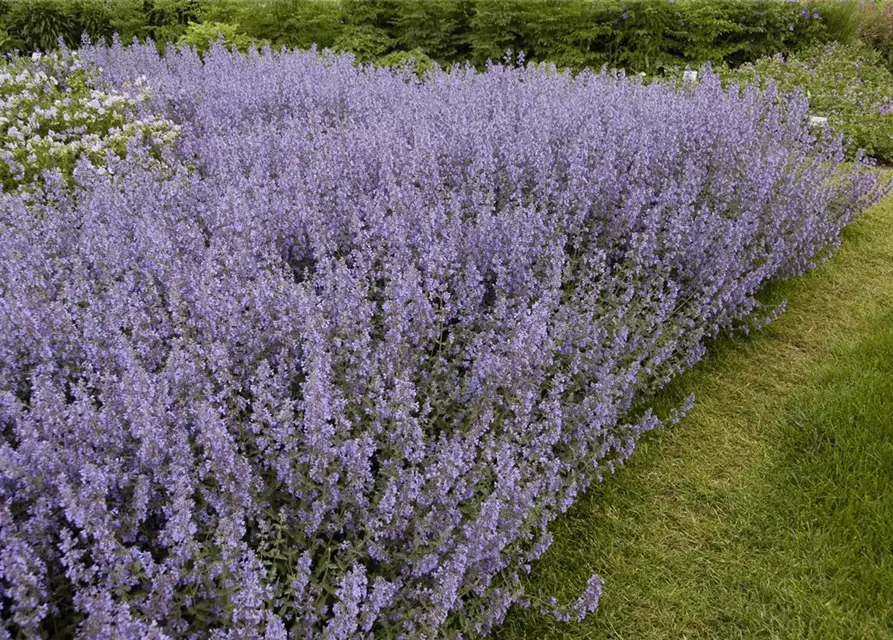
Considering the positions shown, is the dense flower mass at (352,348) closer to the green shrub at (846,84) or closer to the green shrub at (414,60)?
the green shrub at (846,84)

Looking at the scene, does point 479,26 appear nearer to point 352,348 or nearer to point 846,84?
point 846,84

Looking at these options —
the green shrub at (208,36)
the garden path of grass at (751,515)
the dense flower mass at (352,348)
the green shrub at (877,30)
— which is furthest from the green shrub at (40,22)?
the green shrub at (877,30)

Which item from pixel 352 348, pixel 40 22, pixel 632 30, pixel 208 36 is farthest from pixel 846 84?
pixel 40 22

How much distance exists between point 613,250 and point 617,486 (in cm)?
98

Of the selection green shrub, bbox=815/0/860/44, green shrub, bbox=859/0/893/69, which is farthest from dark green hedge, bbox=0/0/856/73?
green shrub, bbox=859/0/893/69

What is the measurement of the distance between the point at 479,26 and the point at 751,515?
617 centimetres

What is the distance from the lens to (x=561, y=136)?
11.5 ft

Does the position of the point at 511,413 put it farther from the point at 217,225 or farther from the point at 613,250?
the point at 217,225

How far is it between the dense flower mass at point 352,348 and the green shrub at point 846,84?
237 cm

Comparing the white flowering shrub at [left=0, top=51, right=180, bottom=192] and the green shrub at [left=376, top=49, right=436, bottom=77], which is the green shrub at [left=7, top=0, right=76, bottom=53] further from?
the green shrub at [left=376, top=49, right=436, bottom=77]

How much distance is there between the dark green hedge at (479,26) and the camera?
7.38 m

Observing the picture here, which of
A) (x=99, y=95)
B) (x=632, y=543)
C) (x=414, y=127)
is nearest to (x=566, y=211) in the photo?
(x=414, y=127)

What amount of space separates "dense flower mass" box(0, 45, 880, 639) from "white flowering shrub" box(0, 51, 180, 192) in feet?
0.87

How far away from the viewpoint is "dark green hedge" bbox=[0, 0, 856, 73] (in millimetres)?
7383
